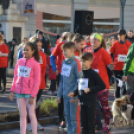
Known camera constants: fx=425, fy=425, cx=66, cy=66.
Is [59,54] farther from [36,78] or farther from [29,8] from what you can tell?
[29,8]

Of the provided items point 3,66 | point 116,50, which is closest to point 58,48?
point 116,50

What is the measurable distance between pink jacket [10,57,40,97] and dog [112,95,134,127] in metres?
2.19

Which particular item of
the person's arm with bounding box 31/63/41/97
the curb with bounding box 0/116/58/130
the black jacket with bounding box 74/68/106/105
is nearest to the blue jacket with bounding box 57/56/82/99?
the black jacket with bounding box 74/68/106/105

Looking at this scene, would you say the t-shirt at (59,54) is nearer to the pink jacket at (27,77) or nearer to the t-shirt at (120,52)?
the pink jacket at (27,77)

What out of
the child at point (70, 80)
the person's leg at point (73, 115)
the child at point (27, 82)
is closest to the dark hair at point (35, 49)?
the child at point (27, 82)

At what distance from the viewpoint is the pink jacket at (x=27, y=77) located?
21.4 feet

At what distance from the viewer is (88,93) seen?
6293 millimetres

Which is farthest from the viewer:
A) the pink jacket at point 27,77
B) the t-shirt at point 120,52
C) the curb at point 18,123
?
the t-shirt at point 120,52

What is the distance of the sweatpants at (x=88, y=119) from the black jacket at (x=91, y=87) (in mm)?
93

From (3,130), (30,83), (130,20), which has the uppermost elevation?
(130,20)

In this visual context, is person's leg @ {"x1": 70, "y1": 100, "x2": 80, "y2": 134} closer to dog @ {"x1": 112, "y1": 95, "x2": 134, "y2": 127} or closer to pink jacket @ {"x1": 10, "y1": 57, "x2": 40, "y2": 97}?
pink jacket @ {"x1": 10, "y1": 57, "x2": 40, "y2": 97}

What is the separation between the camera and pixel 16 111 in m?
8.73

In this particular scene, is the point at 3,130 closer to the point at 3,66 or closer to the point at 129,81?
the point at 129,81

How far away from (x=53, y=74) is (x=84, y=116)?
6.63 metres
